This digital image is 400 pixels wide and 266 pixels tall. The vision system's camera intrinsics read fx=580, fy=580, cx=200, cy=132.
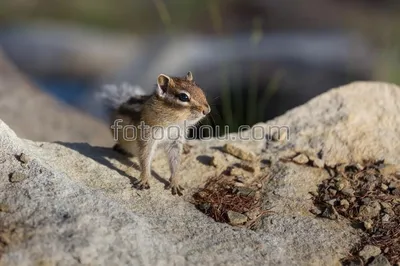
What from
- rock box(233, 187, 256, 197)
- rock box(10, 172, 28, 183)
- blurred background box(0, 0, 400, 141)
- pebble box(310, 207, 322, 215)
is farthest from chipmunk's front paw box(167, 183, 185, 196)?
blurred background box(0, 0, 400, 141)

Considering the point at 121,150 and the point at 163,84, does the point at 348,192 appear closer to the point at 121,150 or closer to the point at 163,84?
the point at 163,84

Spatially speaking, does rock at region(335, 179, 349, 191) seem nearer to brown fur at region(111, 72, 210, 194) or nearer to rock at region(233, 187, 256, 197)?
rock at region(233, 187, 256, 197)

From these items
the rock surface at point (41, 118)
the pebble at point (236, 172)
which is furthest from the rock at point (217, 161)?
the rock surface at point (41, 118)

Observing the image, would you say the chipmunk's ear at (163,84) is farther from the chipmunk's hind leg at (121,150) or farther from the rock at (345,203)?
the rock at (345,203)

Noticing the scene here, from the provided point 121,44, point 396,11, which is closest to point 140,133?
point 121,44

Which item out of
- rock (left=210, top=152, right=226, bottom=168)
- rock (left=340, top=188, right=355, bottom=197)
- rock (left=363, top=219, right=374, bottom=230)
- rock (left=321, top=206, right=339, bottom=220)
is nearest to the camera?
rock (left=363, top=219, right=374, bottom=230)
